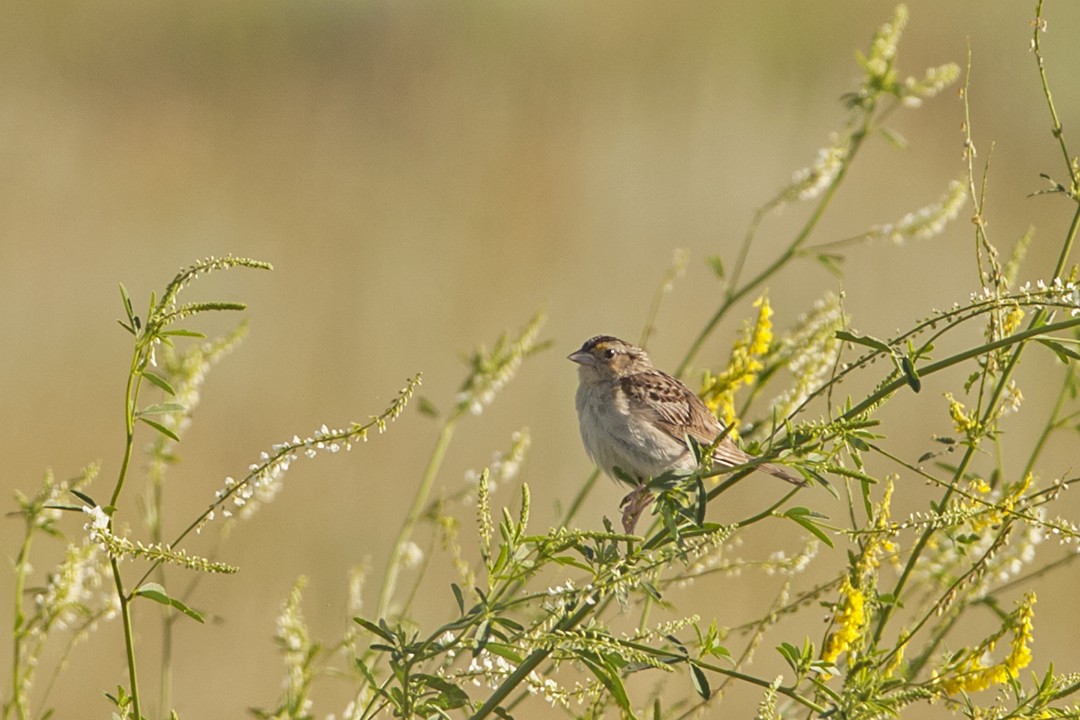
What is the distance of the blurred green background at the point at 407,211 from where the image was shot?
330 inches

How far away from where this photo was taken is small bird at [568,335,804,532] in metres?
4.30

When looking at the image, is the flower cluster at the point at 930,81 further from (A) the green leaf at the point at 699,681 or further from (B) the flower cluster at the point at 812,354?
(A) the green leaf at the point at 699,681

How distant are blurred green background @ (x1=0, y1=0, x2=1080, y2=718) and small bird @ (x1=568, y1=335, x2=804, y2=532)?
8.76 feet

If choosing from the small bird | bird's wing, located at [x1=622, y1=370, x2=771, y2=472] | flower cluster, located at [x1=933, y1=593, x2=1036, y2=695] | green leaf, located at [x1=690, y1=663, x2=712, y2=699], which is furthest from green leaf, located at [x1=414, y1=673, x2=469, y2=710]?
bird's wing, located at [x1=622, y1=370, x2=771, y2=472]

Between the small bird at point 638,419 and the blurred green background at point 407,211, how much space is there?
2669 mm

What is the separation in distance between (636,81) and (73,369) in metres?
5.28

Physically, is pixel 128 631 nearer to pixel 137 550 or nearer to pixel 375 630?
pixel 137 550

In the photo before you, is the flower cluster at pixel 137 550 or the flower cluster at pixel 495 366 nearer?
the flower cluster at pixel 137 550

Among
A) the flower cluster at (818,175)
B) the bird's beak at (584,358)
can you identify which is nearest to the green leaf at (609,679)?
the flower cluster at (818,175)

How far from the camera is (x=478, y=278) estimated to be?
33.7 ft

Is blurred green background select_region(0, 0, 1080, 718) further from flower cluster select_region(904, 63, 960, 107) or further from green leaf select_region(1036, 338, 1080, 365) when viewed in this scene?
green leaf select_region(1036, 338, 1080, 365)

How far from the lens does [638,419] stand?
14.5 ft

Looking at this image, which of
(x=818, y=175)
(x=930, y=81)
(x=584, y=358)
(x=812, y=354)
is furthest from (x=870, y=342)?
(x=584, y=358)

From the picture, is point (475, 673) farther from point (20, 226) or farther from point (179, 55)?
point (179, 55)
